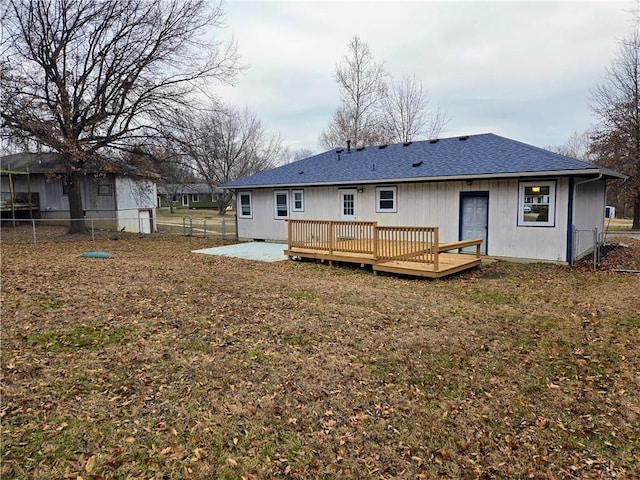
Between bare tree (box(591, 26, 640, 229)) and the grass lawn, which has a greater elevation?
bare tree (box(591, 26, 640, 229))

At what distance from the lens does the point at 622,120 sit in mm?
22938

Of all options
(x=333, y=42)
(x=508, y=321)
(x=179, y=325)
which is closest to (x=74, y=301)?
(x=179, y=325)

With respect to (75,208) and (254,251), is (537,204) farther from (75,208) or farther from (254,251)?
(75,208)

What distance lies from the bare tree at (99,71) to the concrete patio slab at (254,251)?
6.62m

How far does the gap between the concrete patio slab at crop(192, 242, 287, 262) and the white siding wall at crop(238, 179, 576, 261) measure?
2.10m

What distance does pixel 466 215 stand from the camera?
40.0ft

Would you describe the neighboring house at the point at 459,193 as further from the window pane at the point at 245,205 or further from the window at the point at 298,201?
the window pane at the point at 245,205

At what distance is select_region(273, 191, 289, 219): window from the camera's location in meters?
→ 16.2

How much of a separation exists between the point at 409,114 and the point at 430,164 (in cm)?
2009

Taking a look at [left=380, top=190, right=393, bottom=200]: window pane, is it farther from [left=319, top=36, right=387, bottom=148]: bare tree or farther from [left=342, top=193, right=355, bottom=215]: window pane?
[left=319, top=36, right=387, bottom=148]: bare tree

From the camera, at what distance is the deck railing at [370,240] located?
9.77 m

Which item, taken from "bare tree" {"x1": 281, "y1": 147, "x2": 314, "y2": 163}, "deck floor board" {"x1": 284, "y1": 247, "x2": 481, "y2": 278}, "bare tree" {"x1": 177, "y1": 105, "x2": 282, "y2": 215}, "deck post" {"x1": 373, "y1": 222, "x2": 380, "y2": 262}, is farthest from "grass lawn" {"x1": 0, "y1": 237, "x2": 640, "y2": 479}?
"bare tree" {"x1": 281, "y1": 147, "x2": 314, "y2": 163}

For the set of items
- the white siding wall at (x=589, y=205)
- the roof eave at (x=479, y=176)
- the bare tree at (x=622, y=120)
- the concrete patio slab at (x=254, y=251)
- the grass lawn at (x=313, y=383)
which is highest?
the bare tree at (x=622, y=120)

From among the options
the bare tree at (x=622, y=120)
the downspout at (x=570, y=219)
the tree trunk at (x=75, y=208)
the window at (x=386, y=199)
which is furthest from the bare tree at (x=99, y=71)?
the bare tree at (x=622, y=120)
